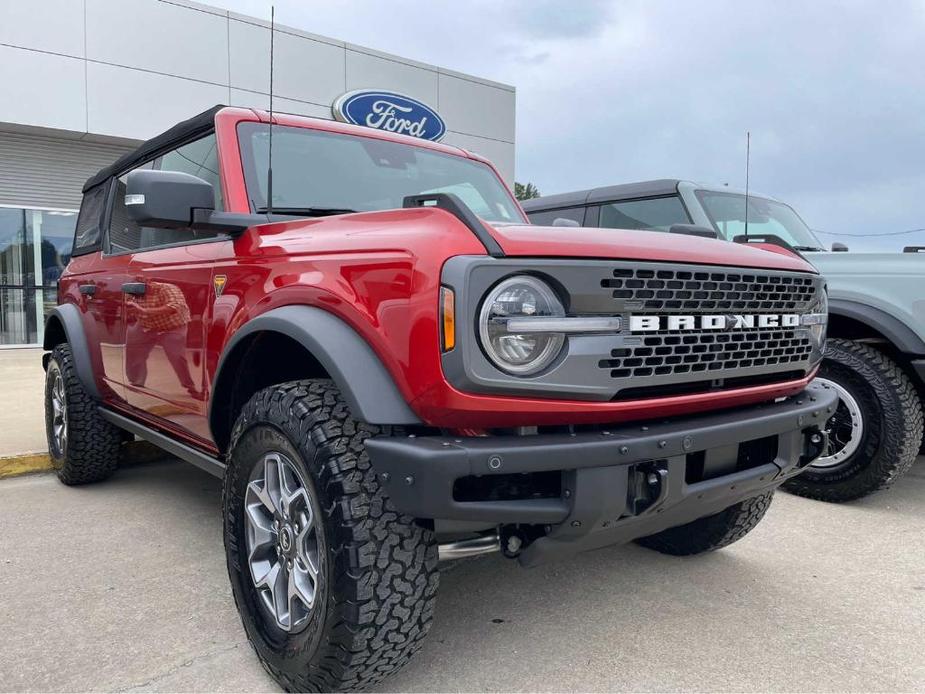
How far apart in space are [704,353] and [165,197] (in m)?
1.75

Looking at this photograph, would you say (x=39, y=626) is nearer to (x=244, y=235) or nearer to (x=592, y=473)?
(x=244, y=235)

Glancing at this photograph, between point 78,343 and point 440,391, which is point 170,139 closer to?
point 78,343

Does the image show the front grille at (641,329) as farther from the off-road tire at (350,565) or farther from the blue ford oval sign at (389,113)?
the blue ford oval sign at (389,113)

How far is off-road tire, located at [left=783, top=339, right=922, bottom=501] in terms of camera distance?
376cm

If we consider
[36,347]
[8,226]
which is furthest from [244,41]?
[36,347]

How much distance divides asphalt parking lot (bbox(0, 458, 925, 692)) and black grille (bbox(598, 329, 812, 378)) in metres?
0.94

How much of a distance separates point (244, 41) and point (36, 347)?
674 centimetres

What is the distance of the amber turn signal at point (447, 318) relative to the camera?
1687 mm

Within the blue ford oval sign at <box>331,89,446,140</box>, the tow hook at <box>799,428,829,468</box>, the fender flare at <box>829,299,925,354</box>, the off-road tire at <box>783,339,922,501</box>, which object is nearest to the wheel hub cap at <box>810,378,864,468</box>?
the off-road tire at <box>783,339,922,501</box>

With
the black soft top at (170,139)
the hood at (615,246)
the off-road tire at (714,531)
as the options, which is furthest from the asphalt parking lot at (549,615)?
the black soft top at (170,139)

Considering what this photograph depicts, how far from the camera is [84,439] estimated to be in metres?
4.06

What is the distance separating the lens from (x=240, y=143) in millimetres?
2816

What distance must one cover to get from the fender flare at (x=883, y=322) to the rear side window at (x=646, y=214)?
5.00 feet

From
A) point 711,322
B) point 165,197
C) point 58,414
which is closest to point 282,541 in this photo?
point 165,197
